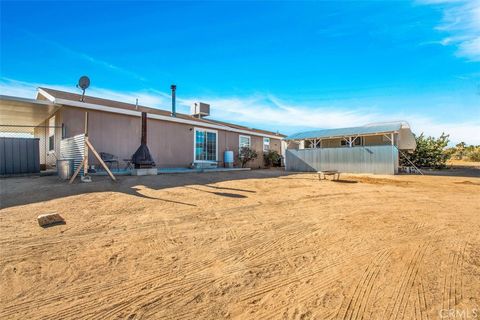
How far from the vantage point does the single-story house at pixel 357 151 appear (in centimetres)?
1263

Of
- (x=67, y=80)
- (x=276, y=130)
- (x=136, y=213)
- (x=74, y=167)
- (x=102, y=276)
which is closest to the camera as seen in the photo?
(x=102, y=276)

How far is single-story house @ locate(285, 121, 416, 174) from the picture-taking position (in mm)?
12633

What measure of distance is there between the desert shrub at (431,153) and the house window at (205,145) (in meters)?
14.0

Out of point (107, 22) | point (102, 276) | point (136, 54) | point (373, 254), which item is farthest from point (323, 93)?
point (102, 276)

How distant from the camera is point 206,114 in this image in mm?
17875

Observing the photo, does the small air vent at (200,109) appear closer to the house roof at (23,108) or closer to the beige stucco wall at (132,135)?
the beige stucco wall at (132,135)

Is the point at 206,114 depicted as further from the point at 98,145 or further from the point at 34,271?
the point at 34,271

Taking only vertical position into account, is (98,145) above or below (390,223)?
above

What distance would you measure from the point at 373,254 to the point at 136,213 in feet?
12.2

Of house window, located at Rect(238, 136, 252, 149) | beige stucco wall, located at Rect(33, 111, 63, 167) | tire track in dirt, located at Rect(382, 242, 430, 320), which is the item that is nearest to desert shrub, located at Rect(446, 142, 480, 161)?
house window, located at Rect(238, 136, 252, 149)

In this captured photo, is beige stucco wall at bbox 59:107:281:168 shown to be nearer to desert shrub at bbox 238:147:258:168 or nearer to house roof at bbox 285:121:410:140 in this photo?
desert shrub at bbox 238:147:258:168

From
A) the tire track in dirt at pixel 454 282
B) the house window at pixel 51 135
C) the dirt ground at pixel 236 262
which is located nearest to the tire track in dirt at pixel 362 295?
the dirt ground at pixel 236 262

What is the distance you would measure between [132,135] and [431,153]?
66.7 feet

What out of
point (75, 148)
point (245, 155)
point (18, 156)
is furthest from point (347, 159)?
point (18, 156)
